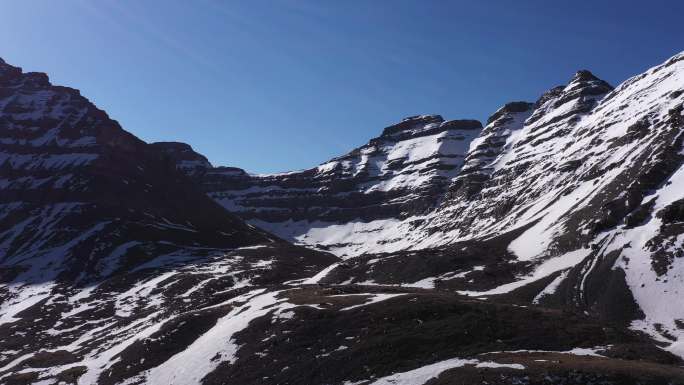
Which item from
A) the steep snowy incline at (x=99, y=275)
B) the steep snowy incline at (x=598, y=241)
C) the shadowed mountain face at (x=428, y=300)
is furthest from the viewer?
the steep snowy incline at (x=99, y=275)

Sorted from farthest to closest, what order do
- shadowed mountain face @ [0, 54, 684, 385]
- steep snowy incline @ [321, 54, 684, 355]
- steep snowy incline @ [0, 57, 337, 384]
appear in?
steep snowy incline @ [0, 57, 337, 384], steep snowy incline @ [321, 54, 684, 355], shadowed mountain face @ [0, 54, 684, 385]

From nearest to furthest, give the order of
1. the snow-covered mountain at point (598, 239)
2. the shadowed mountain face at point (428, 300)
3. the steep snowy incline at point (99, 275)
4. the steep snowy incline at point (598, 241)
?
1. the shadowed mountain face at point (428, 300)
2. the steep snowy incline at point (598, 241)
3. the snow-covered mountain at point (598, 239)
4. the steep snowy incline at point (99, 275)

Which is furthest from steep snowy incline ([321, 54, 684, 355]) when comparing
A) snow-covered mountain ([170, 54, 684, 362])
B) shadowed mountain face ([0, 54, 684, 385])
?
shadowed mountain face ([0, 54, 684, 385])

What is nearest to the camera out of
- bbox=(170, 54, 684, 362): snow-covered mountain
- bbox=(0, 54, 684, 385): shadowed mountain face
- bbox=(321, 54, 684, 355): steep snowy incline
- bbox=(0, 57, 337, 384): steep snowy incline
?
bbox=(0, 54, 684, 385): shadowed mountain face

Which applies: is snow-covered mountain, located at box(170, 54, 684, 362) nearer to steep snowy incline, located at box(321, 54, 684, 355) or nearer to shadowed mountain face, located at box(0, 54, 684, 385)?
steep snowy incline, located at box(321, 54, 684, 355)

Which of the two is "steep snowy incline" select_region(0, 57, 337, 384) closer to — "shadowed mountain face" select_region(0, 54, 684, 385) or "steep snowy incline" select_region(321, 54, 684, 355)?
"shadowed mountain face" select_region(0, 54, 684, 385)

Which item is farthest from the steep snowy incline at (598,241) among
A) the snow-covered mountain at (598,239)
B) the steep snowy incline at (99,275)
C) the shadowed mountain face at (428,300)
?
the steep snowy incline at (99,275)

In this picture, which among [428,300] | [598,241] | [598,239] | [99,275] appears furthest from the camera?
[99,275]

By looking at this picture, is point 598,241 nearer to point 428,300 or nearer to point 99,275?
point 428,300

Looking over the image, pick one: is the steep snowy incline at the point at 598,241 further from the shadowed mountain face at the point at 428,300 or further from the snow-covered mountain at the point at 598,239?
the shadowed mountain face at the point at 428,300

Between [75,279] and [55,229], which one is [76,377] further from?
[55,229]

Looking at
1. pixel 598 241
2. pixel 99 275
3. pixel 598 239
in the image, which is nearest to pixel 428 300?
pixel 598 241

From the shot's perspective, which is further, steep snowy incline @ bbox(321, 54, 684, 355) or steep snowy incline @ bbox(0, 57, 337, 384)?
steep snowy incline @ bbox(0, 57, 337, 384)

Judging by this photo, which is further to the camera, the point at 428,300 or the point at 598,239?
the point at 598,239
